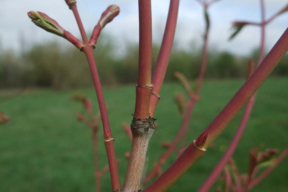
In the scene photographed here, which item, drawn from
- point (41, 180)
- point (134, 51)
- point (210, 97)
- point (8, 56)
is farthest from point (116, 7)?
point (134, 51)

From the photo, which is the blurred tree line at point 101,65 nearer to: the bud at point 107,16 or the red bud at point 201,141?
the bud at point 107,16

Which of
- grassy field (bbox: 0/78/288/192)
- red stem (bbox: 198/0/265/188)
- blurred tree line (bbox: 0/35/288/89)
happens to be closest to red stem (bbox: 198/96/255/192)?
red stem (bbox: 198/0/265/188)

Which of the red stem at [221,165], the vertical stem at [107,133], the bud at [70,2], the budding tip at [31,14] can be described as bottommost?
the red stem at [221,165]

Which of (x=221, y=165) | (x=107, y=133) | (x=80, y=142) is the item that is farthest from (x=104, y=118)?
(x=80, y=142)

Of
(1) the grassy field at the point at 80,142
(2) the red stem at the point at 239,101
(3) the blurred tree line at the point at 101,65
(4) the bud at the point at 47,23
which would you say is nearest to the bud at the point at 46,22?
(4) the bud at the point at 47,23

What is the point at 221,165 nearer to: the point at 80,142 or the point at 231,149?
the point at 231,149

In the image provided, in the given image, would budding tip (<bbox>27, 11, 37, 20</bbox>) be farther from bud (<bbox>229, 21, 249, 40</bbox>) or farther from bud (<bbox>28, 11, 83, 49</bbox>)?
bud (<bbox>229, 21, 249, 40</bbox>)
